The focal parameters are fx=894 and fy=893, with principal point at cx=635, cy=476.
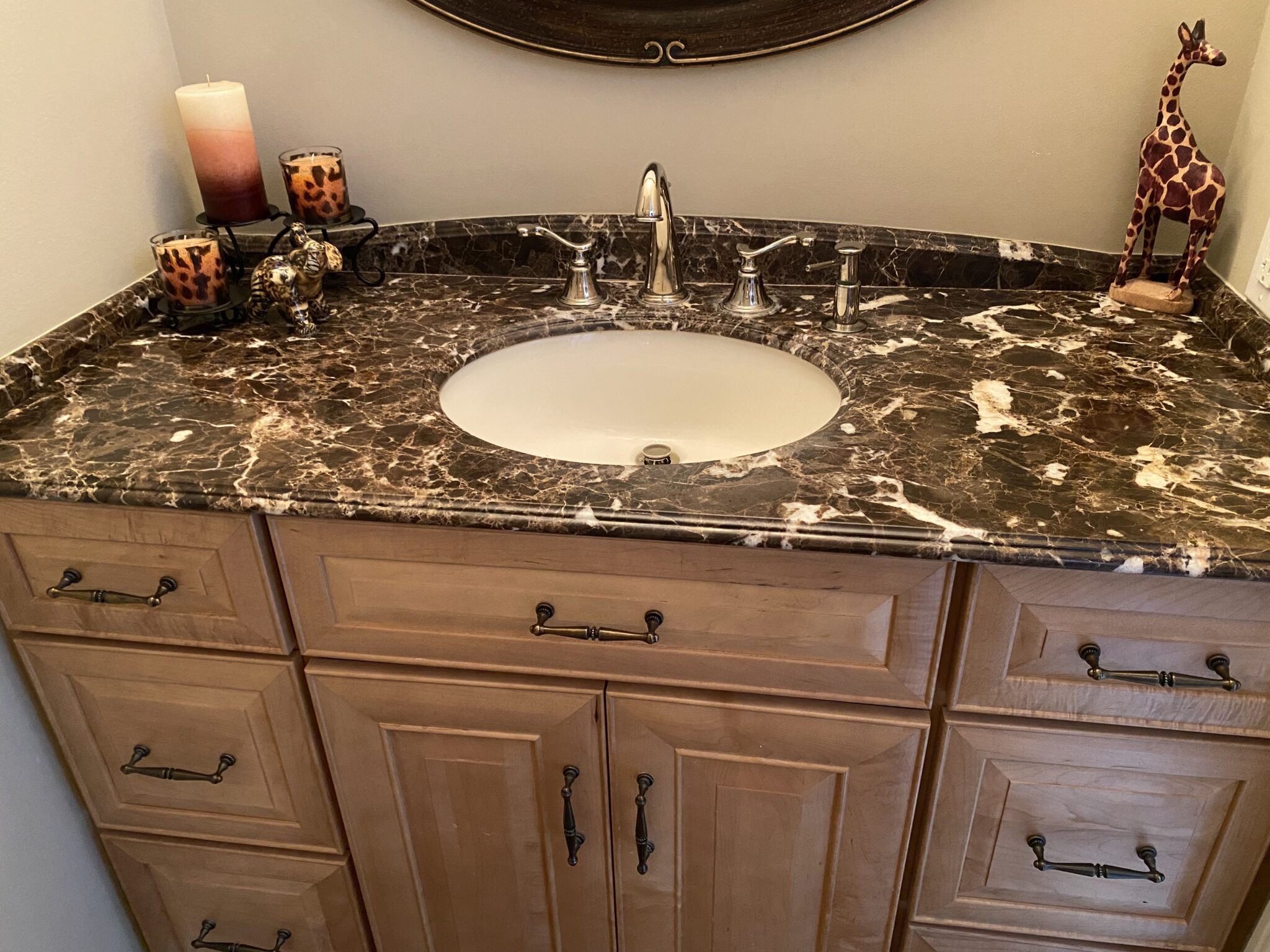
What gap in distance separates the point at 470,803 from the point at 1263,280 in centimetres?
112

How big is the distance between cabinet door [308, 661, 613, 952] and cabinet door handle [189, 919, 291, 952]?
0.13 meters

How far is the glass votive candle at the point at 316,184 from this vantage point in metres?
1.26

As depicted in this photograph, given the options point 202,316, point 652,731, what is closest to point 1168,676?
point 652,731

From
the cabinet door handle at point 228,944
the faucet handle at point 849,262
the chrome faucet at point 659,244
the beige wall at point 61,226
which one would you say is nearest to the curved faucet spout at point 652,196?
the chrome faucet at point 659,244

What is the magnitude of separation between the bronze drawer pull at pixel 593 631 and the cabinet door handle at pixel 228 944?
64cm

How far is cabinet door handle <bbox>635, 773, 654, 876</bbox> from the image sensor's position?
0.98m

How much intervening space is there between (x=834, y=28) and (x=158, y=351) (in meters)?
0.98

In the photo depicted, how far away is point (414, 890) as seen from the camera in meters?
1.11

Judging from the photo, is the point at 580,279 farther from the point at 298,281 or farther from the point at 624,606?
the point at 624,606

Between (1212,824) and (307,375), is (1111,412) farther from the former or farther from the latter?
(307,375)

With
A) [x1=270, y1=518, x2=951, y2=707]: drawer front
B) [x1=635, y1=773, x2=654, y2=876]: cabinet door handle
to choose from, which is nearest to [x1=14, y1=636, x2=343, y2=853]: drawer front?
[x1=270, y1=518, x2=951, y2=707]: drawer front

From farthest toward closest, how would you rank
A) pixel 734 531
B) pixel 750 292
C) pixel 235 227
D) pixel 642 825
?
1. pixel 235 227
2. pixel 750 292
3. pixel 642 825
4. pixel 734 531

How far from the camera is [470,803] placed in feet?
3.42

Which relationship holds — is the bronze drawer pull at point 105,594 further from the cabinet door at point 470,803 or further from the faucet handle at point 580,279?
the faucet handle at point 580,279
